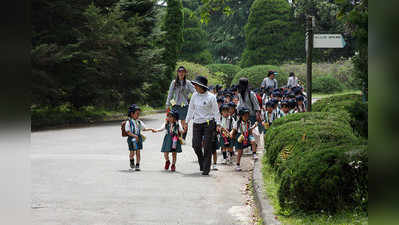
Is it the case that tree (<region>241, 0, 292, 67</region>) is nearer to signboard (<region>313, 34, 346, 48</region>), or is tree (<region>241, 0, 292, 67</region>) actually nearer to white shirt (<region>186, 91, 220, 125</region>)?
signboard (<region>313, 34, 346, 48</region>)

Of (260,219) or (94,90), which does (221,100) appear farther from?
(94,90)

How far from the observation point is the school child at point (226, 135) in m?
10.4

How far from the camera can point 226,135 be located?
33.7 feet

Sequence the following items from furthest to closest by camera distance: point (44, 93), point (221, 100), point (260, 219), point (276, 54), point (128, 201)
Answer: point (276, 54)
point (44, 93)
point (221, 100)
point (128, 201)
point (260, 219)

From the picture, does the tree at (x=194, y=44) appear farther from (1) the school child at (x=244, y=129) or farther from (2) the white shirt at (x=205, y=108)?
(2) the white shirt at (x=205, y=108)

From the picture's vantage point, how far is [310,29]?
11414mm

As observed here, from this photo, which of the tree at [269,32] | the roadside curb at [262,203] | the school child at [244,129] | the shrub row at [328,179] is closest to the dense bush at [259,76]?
the tree at [269,32]

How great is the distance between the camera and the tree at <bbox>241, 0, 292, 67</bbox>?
50.0 m

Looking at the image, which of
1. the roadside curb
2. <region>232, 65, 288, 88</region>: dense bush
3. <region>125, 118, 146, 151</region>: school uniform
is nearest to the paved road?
the roadside curb

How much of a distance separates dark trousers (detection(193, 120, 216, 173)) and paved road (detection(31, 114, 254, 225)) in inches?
11.4

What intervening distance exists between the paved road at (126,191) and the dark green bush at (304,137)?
88 cm
